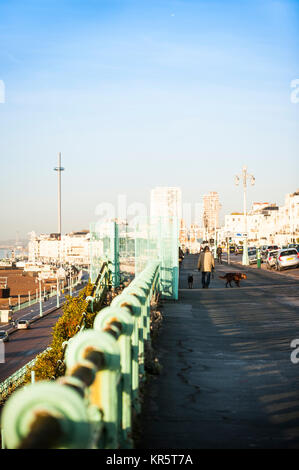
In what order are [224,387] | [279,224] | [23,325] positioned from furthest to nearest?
[279,224]
[23,325]
[224,387]

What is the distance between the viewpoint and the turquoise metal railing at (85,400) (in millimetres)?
1862

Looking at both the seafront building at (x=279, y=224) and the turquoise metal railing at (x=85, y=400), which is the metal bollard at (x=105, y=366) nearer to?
the turquoise metal railing at (x=85, y=400)

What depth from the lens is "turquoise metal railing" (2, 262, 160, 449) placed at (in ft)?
6.11

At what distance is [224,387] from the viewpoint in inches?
242

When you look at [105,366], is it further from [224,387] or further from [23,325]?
[23,325]

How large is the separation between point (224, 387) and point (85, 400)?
159 inches

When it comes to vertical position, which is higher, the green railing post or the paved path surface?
the green railing post

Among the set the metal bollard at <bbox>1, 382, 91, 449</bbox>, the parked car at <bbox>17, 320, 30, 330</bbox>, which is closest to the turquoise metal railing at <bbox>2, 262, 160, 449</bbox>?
the metal bollard at <bbox>1, 382, 91, 449</bbox>

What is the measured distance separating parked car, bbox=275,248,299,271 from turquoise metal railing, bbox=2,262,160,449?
34.0 m

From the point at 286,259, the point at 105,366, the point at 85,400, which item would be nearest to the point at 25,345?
the point at 286,259

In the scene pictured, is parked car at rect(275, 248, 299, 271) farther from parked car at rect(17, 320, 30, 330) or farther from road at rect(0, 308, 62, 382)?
parked car at rect(17, 320, 30, 330)

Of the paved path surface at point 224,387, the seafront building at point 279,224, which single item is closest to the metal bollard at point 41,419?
the paved path surface at point 224,387
